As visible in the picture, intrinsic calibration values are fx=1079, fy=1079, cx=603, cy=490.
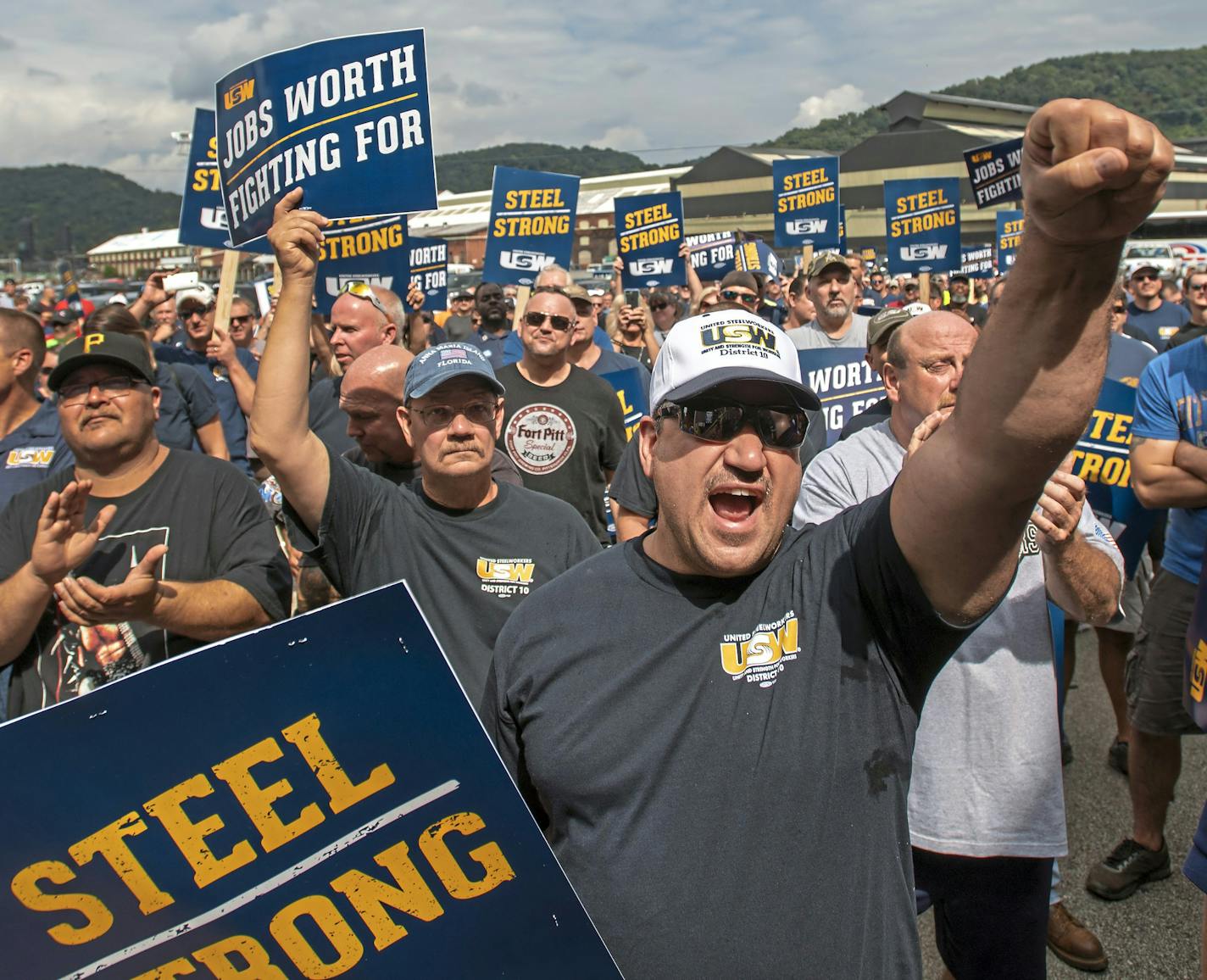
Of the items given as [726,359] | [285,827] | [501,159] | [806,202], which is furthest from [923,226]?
[501,159]

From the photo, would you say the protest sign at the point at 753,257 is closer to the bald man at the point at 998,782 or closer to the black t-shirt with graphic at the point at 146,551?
the black t-shirt with graphic at the point at 146,551

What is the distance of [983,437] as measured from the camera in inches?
49.6

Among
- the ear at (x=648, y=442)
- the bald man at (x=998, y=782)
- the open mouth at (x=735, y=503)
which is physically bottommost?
the bald man at (x=998, y=782)

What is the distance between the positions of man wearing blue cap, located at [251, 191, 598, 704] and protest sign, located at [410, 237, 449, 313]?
9.10 meters

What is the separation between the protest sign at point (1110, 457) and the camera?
15.4 ft

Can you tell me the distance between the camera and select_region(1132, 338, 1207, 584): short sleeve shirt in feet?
12.4

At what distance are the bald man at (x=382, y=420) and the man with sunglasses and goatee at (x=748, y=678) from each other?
2093 millimetres

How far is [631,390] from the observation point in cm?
596

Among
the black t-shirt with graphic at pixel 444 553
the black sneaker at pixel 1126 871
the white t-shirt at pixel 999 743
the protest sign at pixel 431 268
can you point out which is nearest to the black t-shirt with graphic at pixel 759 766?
the white t-shirt at pixel 999 743

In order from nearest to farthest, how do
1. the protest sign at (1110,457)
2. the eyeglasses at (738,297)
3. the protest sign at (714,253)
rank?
the protest sign at (1110,457) < the eyeglasses at (738,297) < the protest sign at (714,253)

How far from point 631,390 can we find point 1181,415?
2868 mm

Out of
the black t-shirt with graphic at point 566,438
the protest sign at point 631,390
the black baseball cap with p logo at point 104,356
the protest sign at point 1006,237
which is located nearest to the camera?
the black baseball cap with p logo at point 104,356

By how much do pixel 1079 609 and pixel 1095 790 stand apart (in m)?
2.68

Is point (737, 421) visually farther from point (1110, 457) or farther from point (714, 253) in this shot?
point (714, 253)
